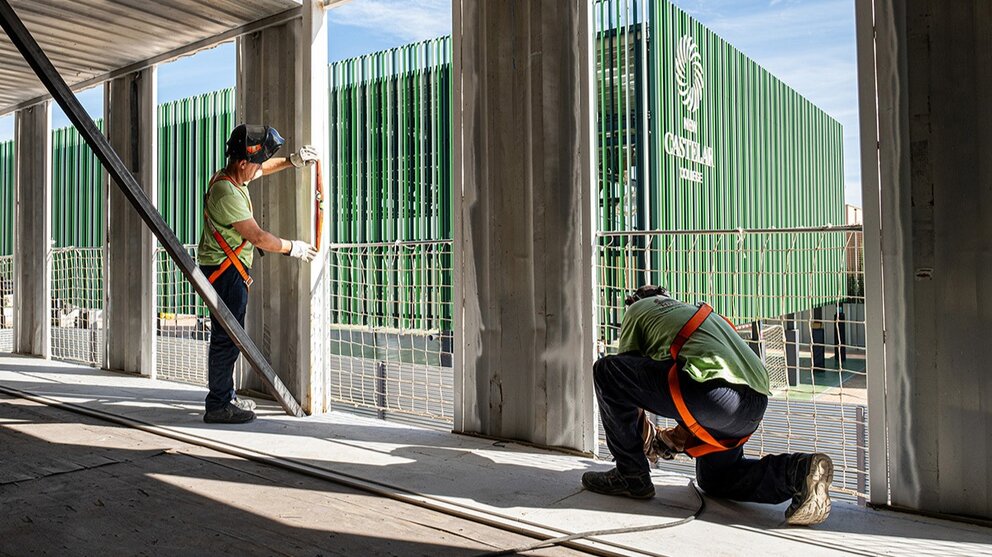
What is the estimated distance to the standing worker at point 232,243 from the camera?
447cm

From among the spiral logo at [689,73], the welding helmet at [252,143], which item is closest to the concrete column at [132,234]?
the welding helmet at [252,143]

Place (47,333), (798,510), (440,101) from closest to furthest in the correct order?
(798,510) < (47,333) < (440,101)

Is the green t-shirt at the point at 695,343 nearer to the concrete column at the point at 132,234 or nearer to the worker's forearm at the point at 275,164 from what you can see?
the worker's forearm at the point at 275,164

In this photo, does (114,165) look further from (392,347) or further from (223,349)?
(392,347)

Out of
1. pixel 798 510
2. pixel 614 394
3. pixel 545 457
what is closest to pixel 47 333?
pixel 545 457

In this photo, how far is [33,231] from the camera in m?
8.20

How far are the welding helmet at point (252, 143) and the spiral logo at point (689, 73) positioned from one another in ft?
23.2

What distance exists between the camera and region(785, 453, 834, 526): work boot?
2.63 metres

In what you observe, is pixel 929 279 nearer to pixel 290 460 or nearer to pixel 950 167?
pixel 950 167

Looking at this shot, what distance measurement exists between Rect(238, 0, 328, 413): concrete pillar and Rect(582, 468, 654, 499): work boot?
254 centimetres

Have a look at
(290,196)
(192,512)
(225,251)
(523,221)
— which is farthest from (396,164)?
(192,512)

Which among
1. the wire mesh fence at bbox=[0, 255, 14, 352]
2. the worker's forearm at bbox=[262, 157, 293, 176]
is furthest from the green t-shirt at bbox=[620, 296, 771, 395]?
the wire mesh fence at bbox=[0, 255, 14, 352]

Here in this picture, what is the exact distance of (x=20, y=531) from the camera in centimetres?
268

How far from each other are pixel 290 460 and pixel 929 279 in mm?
2961
